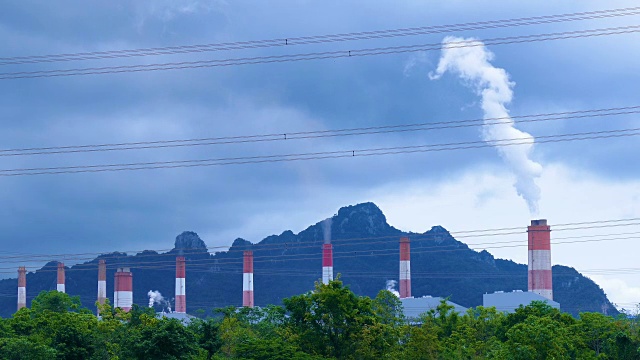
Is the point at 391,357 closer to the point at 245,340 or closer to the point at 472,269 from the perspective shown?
the point at 245,340

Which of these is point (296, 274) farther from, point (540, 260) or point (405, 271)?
point (540, 260)

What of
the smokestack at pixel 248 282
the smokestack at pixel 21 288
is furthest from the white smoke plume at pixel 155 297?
the smokestack at pixel 248 282

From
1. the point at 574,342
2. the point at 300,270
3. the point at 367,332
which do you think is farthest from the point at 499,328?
the point at 300,270

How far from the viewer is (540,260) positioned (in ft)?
347

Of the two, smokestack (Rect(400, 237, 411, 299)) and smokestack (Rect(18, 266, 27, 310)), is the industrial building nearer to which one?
smokestack (Rect(400, 237, 411, 299))

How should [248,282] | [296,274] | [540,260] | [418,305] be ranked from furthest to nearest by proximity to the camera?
[296,274], [248,282], [418,305], [540,260]

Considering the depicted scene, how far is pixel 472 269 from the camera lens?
7653 inches

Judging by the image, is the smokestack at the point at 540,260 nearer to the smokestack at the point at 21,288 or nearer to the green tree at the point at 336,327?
the green tree at the point at 336,327

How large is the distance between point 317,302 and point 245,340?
6.47 m

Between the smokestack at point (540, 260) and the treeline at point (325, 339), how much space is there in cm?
4910

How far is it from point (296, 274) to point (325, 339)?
145m

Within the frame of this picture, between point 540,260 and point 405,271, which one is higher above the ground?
point 540,260

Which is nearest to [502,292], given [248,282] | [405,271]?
[405,271]

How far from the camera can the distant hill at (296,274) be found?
18912 cm
